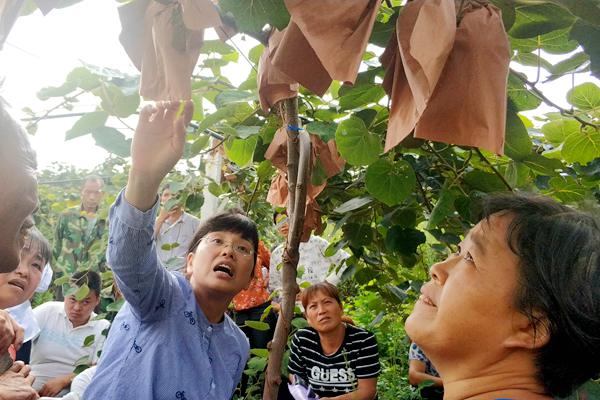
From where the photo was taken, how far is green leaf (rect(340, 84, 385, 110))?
100 centimetres

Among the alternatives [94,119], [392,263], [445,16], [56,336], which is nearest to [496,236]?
[445,16]

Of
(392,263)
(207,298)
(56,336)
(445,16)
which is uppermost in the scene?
(445,16)

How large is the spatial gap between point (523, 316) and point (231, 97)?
2.25 feet

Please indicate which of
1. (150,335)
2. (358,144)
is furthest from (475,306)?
(150,335)

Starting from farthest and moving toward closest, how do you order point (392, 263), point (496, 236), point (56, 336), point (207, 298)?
1. point (56, 336)
2. point (392, 263)
3. point (207, 298)
4. point (496, 236)

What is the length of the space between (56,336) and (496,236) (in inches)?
108

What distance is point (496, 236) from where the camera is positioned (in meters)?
0.93

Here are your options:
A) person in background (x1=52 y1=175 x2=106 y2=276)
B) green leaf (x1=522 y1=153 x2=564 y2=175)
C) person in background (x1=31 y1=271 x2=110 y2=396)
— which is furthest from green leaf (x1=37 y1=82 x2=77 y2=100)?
person in background (x1=31 y1=271 x2=110 y2=396)

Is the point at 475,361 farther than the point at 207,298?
No

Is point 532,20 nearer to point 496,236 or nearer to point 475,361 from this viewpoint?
point 496,236

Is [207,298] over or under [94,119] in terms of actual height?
under

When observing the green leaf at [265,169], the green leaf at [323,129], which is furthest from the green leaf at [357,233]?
the green leaf at [323,129]

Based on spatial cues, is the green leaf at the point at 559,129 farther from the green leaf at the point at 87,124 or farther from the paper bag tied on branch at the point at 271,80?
the green leaf at the point at 87,124

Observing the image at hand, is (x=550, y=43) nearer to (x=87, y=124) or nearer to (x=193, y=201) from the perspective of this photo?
(x=87, y=124)
